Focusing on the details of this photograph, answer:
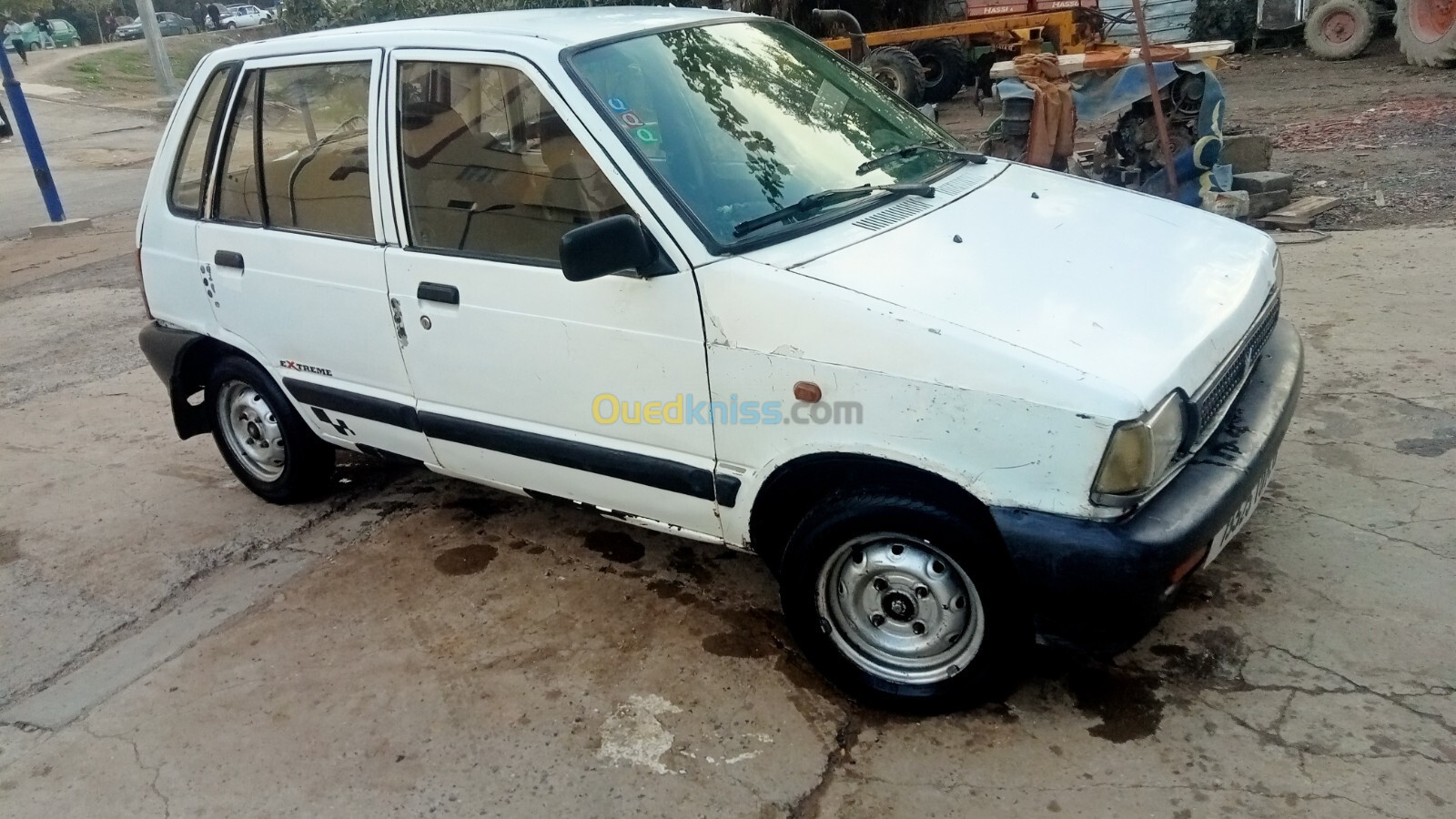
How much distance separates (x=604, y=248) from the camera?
8.57 feet

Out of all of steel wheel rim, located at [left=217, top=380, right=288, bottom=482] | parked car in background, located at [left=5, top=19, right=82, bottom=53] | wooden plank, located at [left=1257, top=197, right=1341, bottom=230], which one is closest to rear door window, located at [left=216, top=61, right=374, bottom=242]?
steel wheel rim, located at [left=217, top=380, right=288, bottom=482]

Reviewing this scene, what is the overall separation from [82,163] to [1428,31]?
2118 cm

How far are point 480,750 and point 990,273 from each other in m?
1.92

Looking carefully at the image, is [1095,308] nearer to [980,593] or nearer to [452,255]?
[980,593]

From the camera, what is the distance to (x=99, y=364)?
659 centimetres

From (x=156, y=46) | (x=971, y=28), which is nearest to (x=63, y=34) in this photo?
(x=156, y=46)

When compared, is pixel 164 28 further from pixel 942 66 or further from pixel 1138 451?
pixel 1138 451

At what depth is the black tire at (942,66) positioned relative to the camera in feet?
49.8

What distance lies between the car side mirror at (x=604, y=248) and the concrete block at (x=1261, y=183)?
20.6 ft

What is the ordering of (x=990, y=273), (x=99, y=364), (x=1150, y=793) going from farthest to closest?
1. (x=99, y=364)
2. (x=990, y=273)
3. (x=1150, y=793)

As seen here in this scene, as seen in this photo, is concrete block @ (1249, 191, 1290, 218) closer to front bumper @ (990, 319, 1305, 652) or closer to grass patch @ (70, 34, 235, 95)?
front bumper @ (990, 319, 1305, 652)

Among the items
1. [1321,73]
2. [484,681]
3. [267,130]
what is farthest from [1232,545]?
[1321,73]

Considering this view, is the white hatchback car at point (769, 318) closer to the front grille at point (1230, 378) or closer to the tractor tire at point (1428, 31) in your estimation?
the front grille at point (1230, 378)

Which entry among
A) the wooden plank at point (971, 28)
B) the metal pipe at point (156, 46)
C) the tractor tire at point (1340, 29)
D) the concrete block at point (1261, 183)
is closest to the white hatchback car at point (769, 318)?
the concrete block at point (1261, 183)
